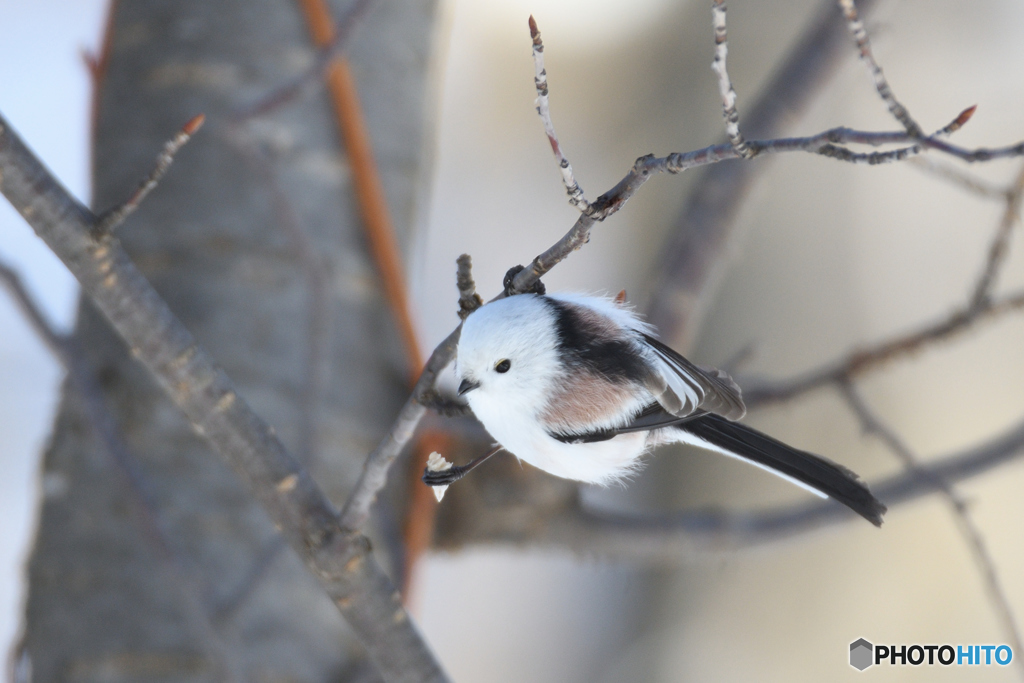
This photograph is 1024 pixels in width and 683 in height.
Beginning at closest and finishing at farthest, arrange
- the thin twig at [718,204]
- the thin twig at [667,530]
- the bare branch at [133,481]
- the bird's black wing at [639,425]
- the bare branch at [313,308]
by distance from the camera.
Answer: the bird's black wing at [639,425]
the bare branch at [133,481]
the bare branch at [313,308]
the thin twig at [667,530]
the thin twig at [718,204]

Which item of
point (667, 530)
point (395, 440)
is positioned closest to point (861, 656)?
point (667, 530)

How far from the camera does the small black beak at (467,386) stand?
1.86ft

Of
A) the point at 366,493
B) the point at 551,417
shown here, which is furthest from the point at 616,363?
the point at 366,493

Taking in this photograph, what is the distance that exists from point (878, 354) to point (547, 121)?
2.23 ft

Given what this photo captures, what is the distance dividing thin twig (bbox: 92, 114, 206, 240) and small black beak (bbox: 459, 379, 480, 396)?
23 centimetres

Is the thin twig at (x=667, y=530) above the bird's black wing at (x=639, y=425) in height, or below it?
above

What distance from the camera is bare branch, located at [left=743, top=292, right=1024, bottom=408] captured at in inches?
31.2

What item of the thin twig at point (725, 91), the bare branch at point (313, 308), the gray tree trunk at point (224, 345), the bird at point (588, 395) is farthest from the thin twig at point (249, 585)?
the thin twig at point (725, 91)

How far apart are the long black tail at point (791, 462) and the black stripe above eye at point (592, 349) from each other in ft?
0.29

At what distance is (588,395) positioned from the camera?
0.58m

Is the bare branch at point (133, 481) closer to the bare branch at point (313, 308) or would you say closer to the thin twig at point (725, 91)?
the bare branch at point (313, 308)

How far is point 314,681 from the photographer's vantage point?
906 mm

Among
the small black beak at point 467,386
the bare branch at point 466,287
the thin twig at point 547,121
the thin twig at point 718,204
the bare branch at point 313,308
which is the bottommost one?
the small black beak at point 467,386

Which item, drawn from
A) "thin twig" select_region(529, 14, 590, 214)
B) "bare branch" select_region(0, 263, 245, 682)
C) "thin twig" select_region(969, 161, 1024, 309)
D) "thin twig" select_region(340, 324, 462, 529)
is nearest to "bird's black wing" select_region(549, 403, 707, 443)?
"thin twig" select_region(340, 324, 462, 529)
